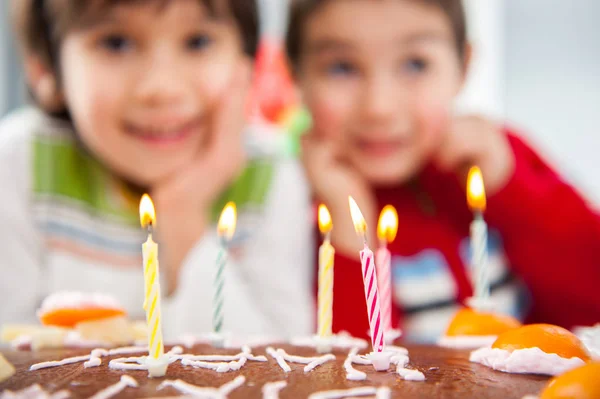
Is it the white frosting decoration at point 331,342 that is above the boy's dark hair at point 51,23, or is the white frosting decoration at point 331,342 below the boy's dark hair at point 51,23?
below

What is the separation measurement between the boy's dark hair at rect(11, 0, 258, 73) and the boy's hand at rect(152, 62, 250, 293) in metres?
0.14

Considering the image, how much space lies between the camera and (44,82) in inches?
68.6

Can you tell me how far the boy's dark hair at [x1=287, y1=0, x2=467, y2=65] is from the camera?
1.73 metres

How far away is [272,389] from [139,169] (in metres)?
1.08

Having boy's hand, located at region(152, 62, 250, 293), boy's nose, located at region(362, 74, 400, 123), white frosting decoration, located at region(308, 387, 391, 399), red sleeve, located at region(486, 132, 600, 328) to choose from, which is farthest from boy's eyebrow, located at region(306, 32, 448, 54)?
white frosting decoration, located at region(308, 387, 391, 399)

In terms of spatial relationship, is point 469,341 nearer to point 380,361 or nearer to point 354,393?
point 380,361

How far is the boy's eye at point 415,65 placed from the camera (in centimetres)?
172

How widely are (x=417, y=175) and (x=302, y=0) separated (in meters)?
0.66

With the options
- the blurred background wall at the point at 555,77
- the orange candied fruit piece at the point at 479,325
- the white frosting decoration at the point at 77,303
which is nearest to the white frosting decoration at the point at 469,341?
the orange candied fruit piece at the point at 479,325

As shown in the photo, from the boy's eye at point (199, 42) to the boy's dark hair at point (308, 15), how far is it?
0.27 m

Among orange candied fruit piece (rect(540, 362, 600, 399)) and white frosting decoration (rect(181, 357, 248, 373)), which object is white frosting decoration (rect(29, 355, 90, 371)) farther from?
orange candied fruit piece (rect(540, 362, 600, 399))

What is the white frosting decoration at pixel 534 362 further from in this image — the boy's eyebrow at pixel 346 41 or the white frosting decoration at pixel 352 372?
the boy's eyebrow at pixel 346 41

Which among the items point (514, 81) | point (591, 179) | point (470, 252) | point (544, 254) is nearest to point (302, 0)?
point (470, 252)

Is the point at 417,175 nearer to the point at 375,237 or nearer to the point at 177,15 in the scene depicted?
the point at 375,237
